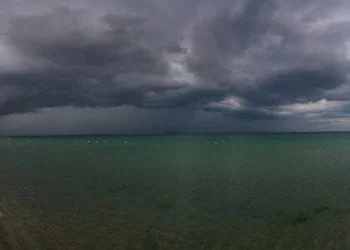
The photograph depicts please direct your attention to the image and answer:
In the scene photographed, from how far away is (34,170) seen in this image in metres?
45.3

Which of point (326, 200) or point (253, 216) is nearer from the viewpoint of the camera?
point (253, 216)

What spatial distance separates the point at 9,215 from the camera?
893 inches

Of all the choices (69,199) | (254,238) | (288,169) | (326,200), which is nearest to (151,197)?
(69,199)

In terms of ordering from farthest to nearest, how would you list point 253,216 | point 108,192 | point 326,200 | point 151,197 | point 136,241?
point 108,192 < point 151,197 < point 326,200 < point 253,216 < point 136,241

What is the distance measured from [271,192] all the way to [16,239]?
20.5m

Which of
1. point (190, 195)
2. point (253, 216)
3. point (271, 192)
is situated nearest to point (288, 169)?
point (271, 192)

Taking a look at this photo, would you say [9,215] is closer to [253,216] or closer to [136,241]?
[136,241]

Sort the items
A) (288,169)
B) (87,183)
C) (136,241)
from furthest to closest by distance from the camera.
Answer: (288,169)
(87,183)
(136,241)

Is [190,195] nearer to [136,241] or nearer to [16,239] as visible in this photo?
[136,241]

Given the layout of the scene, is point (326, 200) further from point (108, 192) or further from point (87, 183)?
point (87, 183)

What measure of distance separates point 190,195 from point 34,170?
26876 millimetres

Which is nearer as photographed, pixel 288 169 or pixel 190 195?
pixel 190 195

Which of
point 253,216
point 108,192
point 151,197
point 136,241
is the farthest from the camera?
point 108,192

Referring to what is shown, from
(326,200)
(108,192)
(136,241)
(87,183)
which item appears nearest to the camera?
(136,241)
